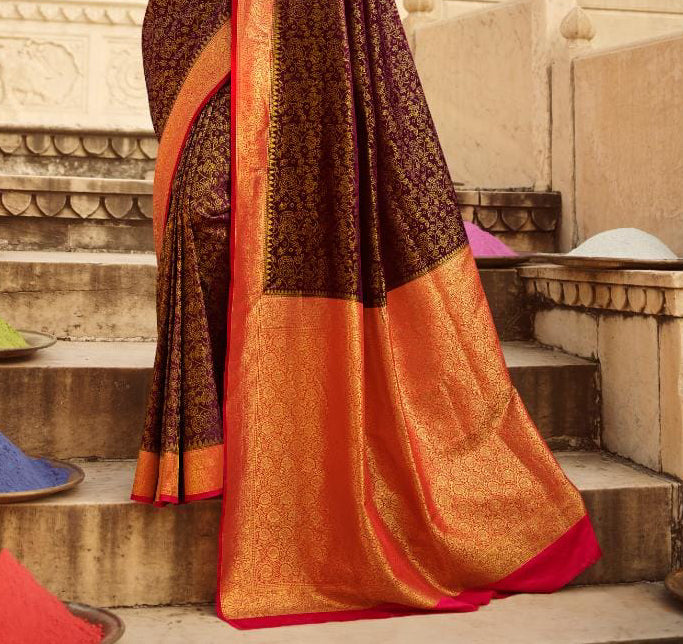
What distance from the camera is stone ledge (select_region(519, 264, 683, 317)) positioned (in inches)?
88.0

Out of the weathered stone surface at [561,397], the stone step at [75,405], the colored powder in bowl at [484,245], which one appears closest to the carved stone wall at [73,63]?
the colored powder in bowl at [484,245]

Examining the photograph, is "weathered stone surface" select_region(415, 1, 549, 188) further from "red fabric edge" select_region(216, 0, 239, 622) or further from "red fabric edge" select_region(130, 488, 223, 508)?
"red fabric edge" select_region(130, 488, 223, 508)

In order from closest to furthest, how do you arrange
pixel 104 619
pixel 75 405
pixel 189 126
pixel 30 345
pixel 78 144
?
pixel 104 619 < pixel 189 126 < pixel 75 405 < pixel 30 345 < pixel 78 144

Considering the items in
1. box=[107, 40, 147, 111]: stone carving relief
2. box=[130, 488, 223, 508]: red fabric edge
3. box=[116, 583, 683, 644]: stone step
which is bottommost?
box=[116, 583, 683, 644]: stone step

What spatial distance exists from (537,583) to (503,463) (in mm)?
250

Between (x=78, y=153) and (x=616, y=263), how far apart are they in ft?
8.44

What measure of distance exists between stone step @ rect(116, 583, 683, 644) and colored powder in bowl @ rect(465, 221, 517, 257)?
1.22 metres

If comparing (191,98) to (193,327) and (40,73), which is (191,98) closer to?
(193,327)

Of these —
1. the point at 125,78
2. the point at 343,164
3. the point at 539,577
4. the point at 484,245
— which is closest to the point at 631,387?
the point at 539,577

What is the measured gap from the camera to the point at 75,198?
326 cm

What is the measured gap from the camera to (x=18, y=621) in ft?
4.99

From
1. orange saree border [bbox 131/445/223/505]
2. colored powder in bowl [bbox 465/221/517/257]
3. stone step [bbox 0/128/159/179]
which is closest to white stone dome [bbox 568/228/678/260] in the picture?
colored powder in bowl [bbox 465/221/517/257]

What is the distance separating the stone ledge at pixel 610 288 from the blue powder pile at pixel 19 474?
4.37ft

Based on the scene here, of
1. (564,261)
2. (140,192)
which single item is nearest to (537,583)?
(564,261)
